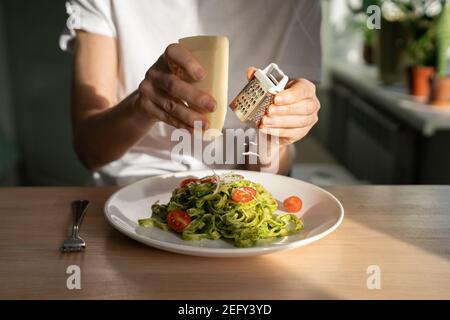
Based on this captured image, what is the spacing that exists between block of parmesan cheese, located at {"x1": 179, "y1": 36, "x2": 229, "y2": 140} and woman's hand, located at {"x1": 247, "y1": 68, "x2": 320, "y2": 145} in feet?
0.29

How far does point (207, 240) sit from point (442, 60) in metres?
1.85

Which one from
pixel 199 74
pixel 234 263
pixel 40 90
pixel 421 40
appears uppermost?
pixel 199 74

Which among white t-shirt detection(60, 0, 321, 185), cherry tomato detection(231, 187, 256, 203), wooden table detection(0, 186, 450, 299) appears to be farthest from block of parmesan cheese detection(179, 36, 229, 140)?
white t-shirt detection(60, 0, 321, 185)

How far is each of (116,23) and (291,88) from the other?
0.60m

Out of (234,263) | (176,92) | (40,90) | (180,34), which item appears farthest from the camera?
(40,90)

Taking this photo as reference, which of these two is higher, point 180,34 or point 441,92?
point 180,34

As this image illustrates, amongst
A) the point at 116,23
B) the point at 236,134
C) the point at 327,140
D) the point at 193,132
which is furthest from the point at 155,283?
the point at 327,140

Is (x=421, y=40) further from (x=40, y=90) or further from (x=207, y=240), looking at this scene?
(x=207, y=240)

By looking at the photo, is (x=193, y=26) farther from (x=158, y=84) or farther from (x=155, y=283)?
(x=155, y=283)

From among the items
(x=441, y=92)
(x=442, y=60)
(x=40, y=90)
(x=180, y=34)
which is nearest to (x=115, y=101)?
(x=180, y=34)

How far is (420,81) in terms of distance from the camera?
93.9 inches

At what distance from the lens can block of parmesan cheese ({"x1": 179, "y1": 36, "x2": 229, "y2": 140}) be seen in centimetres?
82

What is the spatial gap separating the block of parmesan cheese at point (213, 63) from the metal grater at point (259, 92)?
1.1 inches

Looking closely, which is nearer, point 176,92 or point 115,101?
point 176,92
